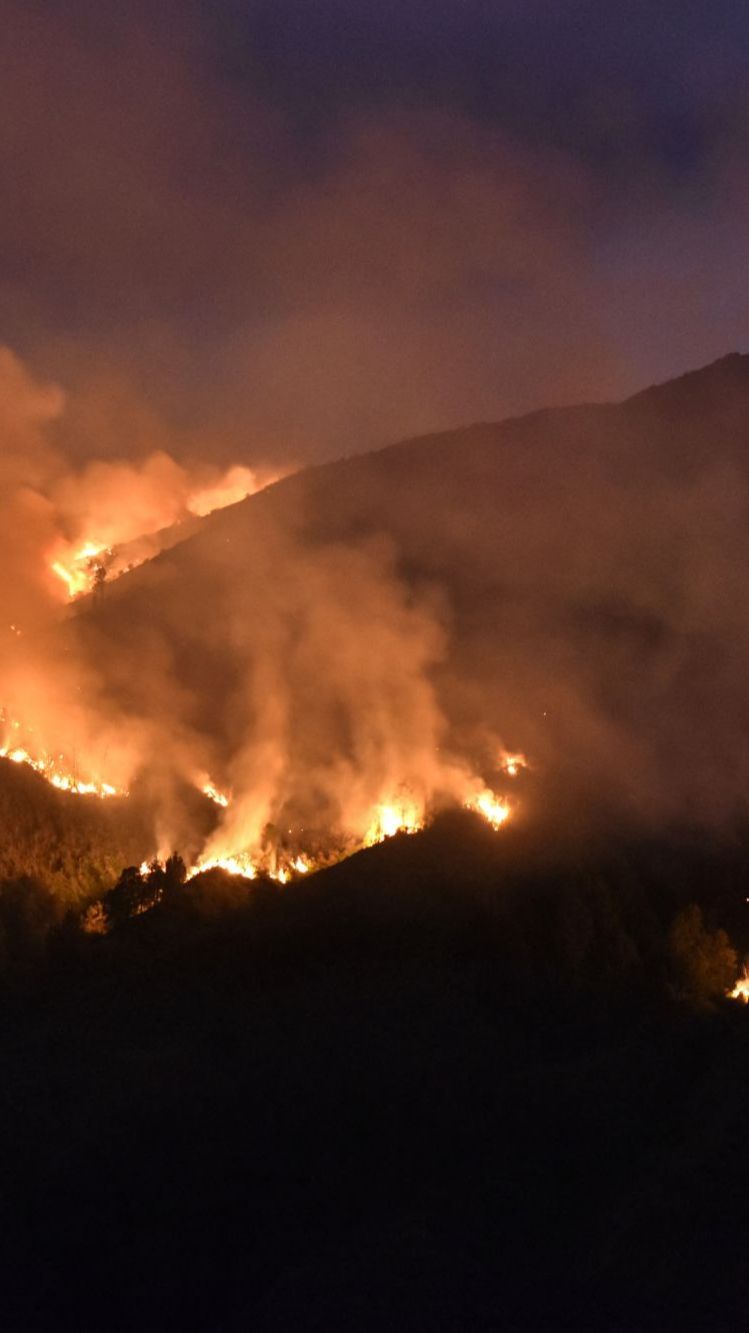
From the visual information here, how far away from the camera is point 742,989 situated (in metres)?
23.2

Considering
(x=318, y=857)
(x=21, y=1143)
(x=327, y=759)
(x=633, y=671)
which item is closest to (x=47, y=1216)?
(x=21, y=1143)

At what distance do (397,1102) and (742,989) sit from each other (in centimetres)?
814

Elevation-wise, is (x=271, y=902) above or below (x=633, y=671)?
below

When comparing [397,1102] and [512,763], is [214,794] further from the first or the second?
[397,1102]

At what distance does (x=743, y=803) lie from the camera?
3053 centimetres

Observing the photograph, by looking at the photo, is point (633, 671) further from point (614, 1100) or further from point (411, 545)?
point (614, 1100)

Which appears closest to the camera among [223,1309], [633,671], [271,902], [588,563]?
[223,1309]

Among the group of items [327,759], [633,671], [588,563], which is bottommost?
[327,759]

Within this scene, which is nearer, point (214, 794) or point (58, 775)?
point (214, 794)

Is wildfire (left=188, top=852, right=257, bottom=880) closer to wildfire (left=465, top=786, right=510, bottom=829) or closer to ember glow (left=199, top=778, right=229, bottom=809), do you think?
ember glow (left=199, top=778, right=229, bottom=809)

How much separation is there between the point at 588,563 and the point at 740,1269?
31.4 meters

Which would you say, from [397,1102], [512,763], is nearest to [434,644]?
[512,763]

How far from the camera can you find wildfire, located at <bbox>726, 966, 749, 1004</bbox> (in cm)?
2279

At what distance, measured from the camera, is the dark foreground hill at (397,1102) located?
13.9 metres
